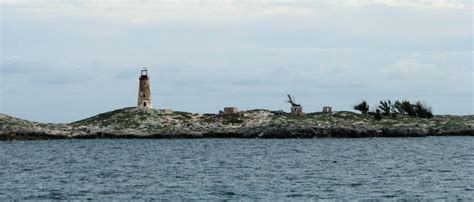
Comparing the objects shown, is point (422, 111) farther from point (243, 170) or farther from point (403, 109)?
point (243, 170)

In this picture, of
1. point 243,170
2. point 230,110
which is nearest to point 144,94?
point 230,110

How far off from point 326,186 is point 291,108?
70580 millimetres

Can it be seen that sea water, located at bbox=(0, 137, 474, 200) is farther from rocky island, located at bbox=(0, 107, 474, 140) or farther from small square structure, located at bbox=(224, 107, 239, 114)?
small square structure, located at bbox=(224, 107, 239, 114)

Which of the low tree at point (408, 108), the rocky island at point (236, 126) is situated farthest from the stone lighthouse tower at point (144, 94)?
the low tree at point (408, 108)

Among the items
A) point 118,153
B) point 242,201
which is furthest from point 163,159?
point 242,201

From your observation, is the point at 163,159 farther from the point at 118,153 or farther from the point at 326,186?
the point at 326,186

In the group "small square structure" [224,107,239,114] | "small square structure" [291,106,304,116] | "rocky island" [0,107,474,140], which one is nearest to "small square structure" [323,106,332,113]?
"rocky island" [0,107,474,140]

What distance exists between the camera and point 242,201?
151 ft

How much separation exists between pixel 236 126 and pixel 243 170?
49.3m

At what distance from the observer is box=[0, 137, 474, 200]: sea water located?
50.3 m

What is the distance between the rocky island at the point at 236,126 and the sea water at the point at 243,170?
442cm

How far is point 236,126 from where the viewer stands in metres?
115

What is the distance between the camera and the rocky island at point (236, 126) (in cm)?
11081

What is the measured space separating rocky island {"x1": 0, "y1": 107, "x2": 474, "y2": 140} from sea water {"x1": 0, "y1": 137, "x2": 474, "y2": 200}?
14.5 feet
